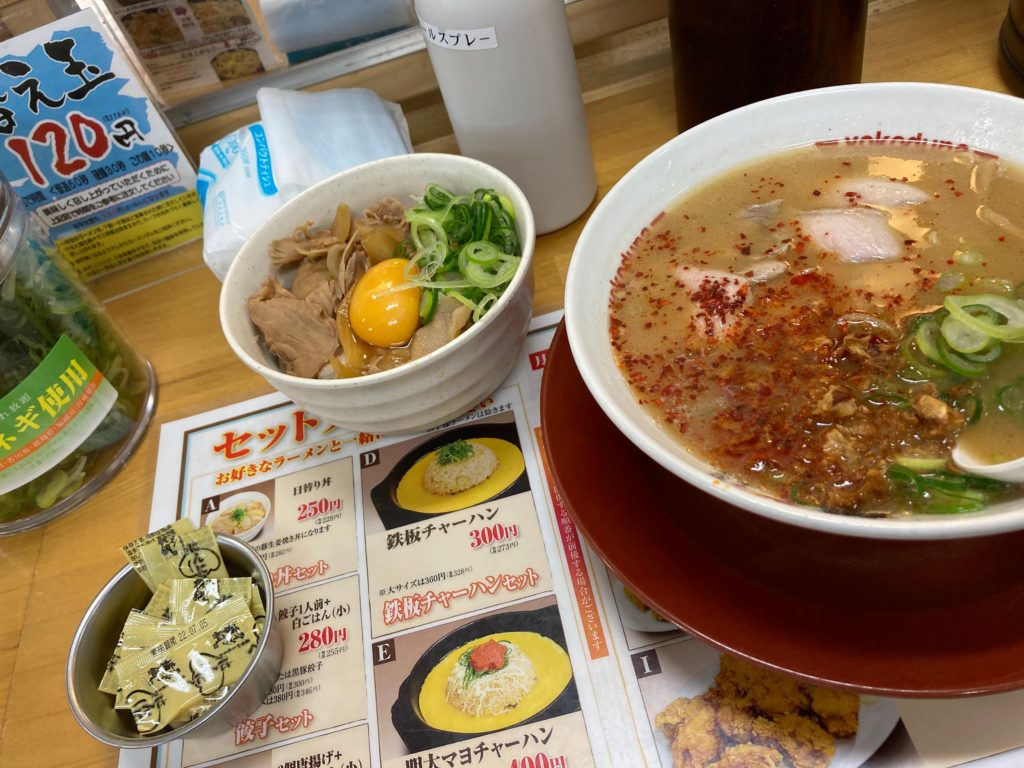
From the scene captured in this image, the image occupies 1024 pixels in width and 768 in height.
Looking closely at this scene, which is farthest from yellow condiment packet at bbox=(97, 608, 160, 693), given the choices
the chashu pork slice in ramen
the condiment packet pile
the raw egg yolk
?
the chashu pork slice in ramen

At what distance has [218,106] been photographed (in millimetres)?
1842

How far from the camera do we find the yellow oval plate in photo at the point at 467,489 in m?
1.22

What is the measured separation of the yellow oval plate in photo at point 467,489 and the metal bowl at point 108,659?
27 cm

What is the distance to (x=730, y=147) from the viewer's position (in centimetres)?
120

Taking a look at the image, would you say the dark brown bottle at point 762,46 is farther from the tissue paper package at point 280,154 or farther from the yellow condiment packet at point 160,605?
the yellow condiment packet at point 160,605

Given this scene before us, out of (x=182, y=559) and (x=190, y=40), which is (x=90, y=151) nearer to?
(x=190, y=40)

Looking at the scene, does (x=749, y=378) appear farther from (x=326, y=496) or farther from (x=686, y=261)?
(x=326, y=496)

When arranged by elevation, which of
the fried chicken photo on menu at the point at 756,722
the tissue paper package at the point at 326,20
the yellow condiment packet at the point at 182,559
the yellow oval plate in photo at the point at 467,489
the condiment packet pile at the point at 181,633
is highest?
the tissue paper package at the point at 326,20

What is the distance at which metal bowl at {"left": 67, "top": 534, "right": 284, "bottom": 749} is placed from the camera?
3.14ft

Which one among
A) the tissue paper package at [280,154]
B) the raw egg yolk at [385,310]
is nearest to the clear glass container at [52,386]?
the tissue paper package at [280,154]

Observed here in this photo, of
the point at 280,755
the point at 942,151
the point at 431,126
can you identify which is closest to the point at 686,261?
the point at 942,151

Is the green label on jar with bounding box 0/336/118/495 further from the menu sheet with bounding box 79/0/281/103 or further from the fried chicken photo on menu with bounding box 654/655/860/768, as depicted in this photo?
the fried chicken photo on menu with bounding box 654/655/860/768

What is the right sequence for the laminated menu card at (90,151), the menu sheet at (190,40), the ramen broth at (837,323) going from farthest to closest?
1. the menu sheet at (190,40)
2. the laminated menu card at (90,151)
3. the ramen broth at (837,323)

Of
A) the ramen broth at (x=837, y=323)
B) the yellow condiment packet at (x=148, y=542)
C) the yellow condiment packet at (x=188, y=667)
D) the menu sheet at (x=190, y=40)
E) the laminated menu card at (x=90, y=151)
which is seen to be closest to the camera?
the ramen broth at (x=837, y=323)
